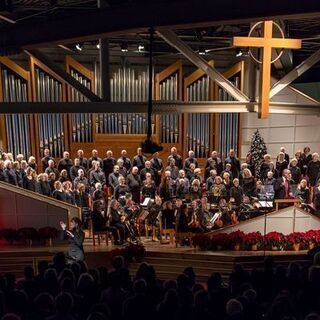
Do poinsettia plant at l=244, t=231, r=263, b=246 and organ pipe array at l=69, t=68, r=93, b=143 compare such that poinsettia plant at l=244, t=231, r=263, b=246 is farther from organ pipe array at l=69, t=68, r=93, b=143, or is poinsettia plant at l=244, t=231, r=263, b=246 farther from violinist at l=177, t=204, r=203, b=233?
organ pipe array at l=69, t=68, r=93, b=143

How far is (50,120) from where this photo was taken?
13672 millimetres

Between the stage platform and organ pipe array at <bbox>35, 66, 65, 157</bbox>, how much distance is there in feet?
16.2

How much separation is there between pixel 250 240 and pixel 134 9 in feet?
18.8

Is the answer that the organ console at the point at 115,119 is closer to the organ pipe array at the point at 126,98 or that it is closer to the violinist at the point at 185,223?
the organ pipe array at the point at 126,98

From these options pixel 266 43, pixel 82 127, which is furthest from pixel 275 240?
pixel 82 127

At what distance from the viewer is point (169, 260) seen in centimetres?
885

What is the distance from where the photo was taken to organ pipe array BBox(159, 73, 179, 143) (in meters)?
14.1

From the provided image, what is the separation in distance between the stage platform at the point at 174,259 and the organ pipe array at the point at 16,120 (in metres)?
4.83

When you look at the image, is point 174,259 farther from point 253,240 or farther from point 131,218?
point 253,240

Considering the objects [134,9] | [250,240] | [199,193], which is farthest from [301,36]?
[134,9]

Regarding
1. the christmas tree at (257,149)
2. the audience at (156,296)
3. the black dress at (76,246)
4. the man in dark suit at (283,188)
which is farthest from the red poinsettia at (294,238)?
the christmas tree at (257,149)

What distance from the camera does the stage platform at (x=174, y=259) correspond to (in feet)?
28.4

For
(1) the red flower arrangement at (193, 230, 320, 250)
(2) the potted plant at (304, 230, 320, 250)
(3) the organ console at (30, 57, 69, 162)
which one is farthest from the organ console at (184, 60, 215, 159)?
(2) the potted plant at (304, 230, 320, 250)

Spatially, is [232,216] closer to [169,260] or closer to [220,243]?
[220,243]
